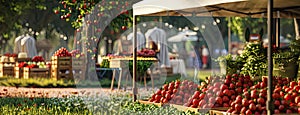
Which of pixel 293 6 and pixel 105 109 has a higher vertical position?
pixel 293 6

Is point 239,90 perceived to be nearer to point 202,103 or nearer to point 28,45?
point 202,103

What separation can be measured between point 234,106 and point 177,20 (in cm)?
2847

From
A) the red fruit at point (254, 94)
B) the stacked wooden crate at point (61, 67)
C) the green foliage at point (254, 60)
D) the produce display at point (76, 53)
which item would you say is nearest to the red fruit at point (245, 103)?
the red fruit at point (254, 94)

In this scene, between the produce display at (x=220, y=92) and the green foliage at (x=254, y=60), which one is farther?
the green foliage at (x=254, y=60)

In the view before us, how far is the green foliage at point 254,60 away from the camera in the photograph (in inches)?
431

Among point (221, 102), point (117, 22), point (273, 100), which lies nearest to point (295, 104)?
point (273, 100)

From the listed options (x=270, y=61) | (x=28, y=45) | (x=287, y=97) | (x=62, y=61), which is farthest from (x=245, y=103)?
(x=28, y=45)

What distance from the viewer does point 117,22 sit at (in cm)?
2009

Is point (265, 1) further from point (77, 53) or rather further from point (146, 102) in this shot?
point (77, 53)

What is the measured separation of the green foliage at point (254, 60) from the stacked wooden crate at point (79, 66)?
9520 mm

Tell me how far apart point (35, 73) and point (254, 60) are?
38.6 ft

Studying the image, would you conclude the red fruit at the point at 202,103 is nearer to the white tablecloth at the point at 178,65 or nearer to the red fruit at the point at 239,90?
the red fruit at the point at 239,90

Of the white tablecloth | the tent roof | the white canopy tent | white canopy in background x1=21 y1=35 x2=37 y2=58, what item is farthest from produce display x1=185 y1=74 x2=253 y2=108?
white canopy in background x1=21 y1=35 x2=37 y2=58

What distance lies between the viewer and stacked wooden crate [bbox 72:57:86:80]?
20375 millimetres
